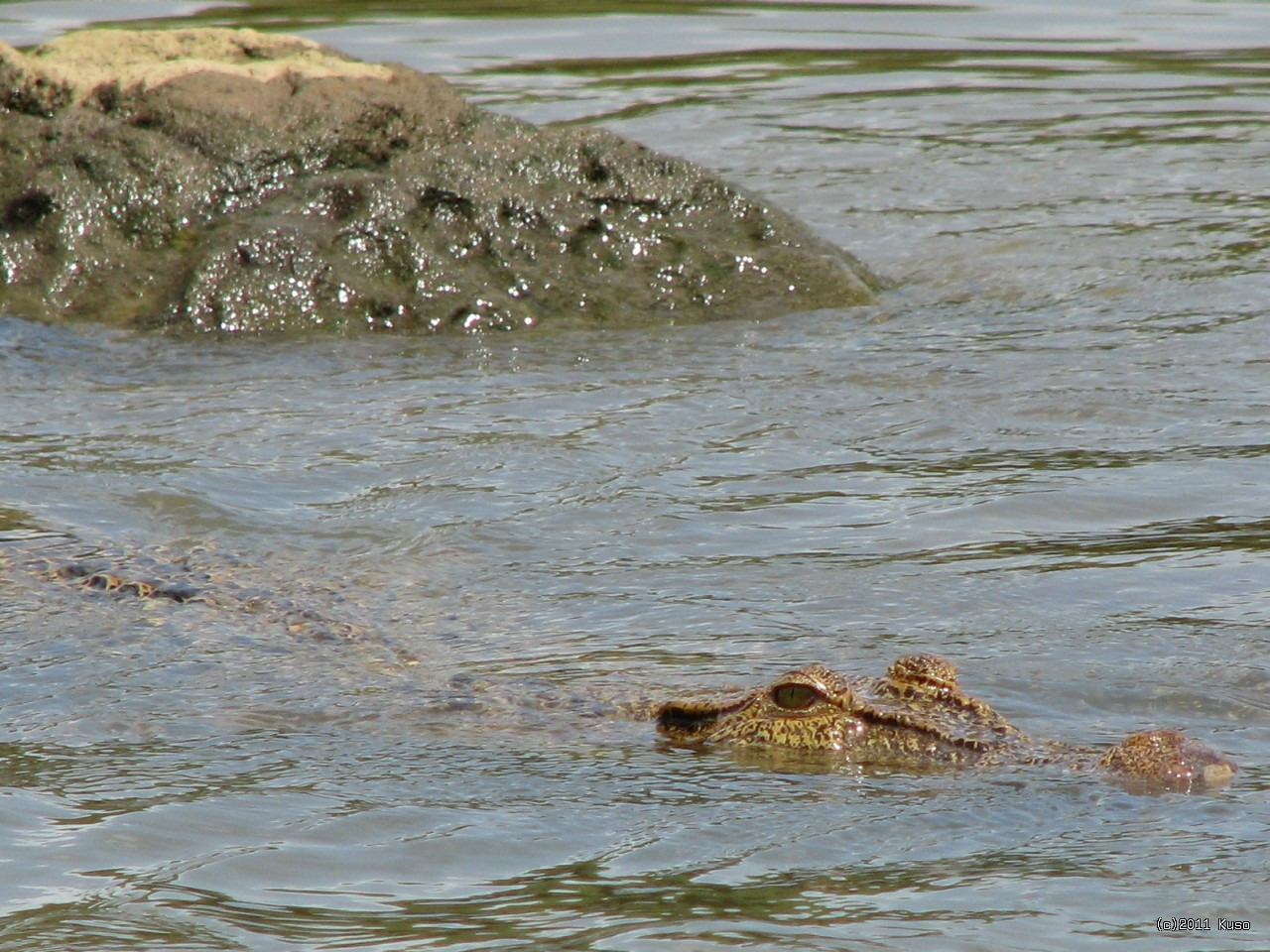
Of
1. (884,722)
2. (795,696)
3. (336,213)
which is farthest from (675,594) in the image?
(336,213)

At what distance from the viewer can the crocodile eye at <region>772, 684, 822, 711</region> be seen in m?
4.48

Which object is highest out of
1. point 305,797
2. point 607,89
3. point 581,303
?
point 607,89

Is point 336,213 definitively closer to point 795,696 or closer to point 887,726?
point 795,696

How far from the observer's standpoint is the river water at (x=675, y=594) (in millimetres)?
3758

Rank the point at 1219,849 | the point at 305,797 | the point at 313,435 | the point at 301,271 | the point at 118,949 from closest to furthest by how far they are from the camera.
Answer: the point at 118,949, the point at 1219,849, the point at 305,797, the point at 313,435, the point at 301,271

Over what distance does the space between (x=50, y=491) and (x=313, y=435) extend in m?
1.02

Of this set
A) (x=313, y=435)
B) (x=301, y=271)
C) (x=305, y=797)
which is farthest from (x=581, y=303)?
(x=305, y=797)

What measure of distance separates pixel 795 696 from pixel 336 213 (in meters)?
5.06

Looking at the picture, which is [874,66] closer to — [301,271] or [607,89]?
[607,89]

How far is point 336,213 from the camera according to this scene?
8914 millimetres

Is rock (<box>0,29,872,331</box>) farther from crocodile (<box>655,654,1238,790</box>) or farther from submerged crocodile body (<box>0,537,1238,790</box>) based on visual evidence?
crocodile (<box>655,654,1238,790</box>)

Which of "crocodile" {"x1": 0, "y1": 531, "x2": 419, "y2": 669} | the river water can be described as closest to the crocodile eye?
the river water

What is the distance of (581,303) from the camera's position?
29.0 feet

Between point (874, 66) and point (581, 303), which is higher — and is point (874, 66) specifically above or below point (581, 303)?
above
